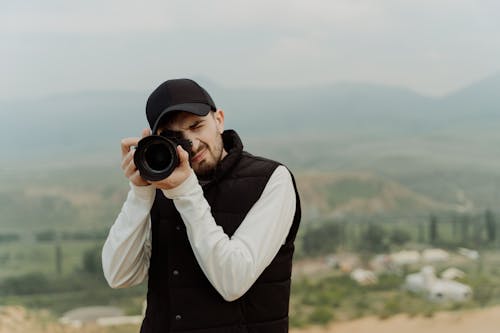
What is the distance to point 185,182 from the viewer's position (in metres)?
1.27

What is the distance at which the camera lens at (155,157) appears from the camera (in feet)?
4.14

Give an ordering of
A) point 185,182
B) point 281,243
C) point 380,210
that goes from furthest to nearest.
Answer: point 380,210 → point 281,243 → point 185,182

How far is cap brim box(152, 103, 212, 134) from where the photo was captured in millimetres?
1347

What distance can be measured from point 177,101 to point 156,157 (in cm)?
13

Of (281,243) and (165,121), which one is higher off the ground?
(165,121)

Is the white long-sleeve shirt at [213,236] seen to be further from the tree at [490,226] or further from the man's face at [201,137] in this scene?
the tree at [490,226]

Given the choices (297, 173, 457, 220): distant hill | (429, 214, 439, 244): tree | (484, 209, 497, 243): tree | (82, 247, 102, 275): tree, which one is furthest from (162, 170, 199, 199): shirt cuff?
(484, 209, 497, 243): tree

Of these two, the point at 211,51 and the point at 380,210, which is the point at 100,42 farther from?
the point at 380,210

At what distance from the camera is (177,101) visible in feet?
4.50

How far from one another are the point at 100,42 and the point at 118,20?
289 mm

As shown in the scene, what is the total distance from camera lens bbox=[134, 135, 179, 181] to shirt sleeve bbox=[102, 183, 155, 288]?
7cm

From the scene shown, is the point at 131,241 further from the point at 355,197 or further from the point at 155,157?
the point at 355,197

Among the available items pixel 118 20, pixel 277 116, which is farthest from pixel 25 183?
pixel 277 116

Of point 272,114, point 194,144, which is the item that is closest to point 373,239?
point 272,114
